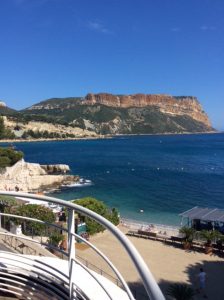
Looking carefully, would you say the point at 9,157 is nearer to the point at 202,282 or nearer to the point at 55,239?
the point at 55,239

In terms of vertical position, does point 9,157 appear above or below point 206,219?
above

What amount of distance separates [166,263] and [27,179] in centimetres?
3844

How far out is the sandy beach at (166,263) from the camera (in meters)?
16.2

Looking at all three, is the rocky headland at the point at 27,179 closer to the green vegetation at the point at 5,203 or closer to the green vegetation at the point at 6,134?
the green vegetation at the point at 5,203

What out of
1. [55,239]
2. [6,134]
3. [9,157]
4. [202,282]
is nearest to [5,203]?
[55,239]

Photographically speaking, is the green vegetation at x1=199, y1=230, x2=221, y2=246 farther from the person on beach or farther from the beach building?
the person on beach

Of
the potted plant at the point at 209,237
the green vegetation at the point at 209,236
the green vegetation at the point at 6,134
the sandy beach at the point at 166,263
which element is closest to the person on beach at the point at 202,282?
the sandy beach at the point at 166,263

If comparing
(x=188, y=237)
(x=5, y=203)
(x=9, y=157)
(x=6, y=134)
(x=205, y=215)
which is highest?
(x=6, y=134)

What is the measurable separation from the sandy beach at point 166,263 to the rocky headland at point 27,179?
96.9 ft

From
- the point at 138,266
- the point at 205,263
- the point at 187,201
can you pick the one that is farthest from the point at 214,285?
the point at 187,201

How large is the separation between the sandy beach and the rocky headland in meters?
29.5

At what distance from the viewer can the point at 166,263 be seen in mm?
18859

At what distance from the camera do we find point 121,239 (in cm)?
325

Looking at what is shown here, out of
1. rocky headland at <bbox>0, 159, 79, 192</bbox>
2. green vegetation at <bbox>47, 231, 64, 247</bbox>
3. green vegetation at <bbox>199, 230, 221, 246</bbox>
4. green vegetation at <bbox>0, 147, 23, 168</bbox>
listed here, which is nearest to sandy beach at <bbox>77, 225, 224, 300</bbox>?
green vegetation at <bbox>199, 230, 221, 246</bbox>
